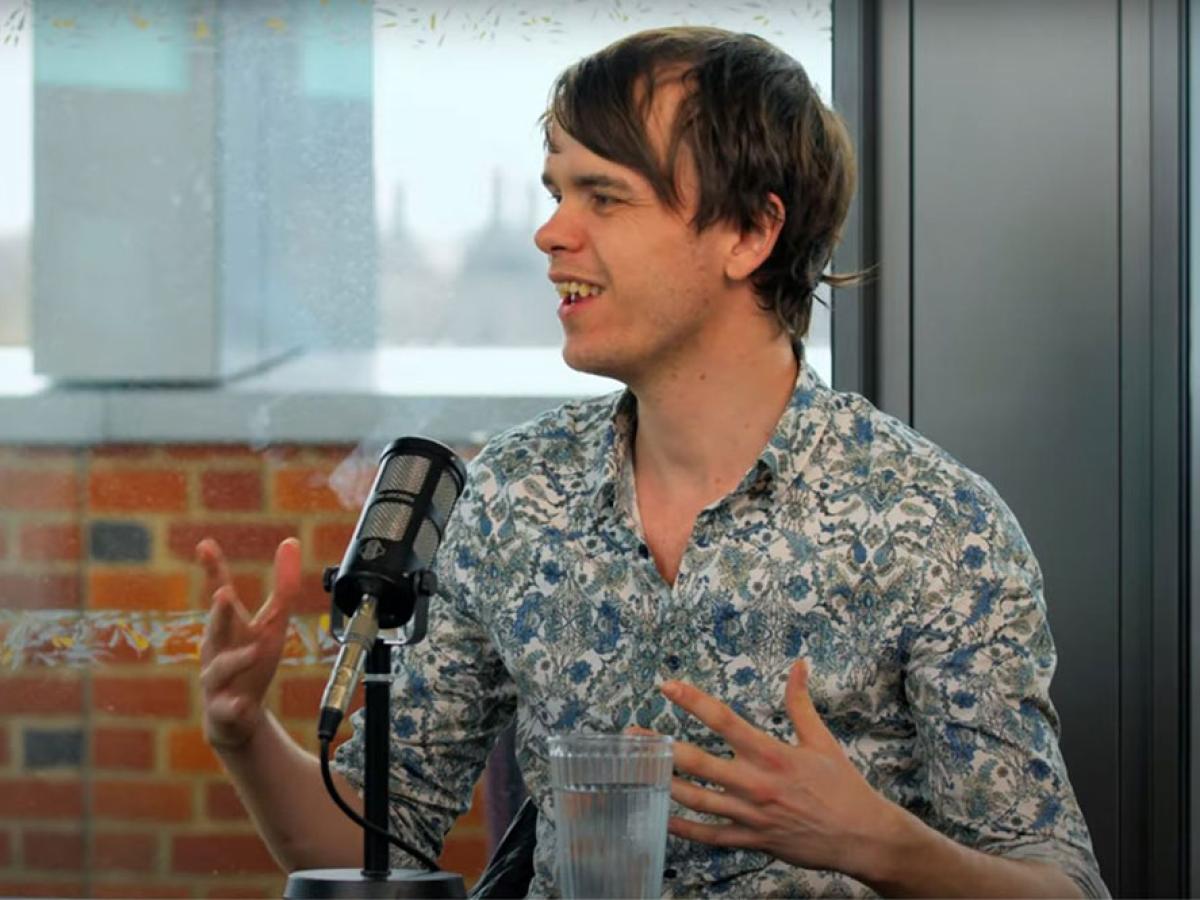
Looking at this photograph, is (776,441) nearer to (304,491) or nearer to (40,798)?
(304,491)

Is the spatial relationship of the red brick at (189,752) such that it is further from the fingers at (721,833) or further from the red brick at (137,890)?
the fingers at (721,833)

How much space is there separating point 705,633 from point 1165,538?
0.70 meters

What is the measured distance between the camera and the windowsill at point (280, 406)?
226 cm

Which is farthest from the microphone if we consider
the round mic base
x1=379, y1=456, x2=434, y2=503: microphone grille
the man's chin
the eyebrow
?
the eyebrow

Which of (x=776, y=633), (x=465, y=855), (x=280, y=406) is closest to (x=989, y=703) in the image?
(x=776, y=633)

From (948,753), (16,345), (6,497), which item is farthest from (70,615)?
(948,753)

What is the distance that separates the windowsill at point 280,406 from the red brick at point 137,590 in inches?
6.5

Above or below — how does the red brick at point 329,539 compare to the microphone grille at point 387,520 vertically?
below

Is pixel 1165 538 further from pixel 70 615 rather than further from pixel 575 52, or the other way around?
pixel 70 615

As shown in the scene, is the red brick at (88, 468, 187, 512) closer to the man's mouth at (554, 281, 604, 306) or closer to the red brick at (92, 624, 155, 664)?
the red brick at (92, 624, 155, 664)

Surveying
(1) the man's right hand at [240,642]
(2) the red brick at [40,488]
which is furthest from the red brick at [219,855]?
(1) the man's right hand at [240,642]

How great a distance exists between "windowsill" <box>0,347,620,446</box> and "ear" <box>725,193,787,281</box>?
0.46 metres

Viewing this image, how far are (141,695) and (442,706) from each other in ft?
1.82

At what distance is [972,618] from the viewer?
1.74m
